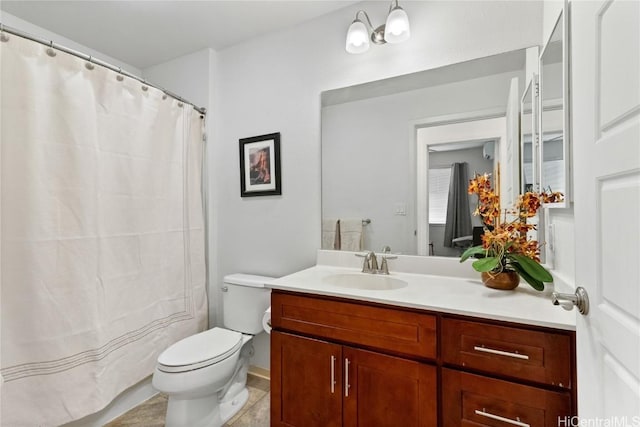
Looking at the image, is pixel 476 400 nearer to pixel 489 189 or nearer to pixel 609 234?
pixel 609 234

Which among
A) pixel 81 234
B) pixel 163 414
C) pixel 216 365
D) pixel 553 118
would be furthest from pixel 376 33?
pixel 163 414

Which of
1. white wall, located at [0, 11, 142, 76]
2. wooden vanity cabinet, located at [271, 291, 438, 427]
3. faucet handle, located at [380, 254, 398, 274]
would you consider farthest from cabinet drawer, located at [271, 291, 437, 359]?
white wall, located at [0, 11, 142, 76]

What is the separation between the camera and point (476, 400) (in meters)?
1.00

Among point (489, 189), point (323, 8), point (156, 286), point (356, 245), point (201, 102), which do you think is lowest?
point (156, 286)

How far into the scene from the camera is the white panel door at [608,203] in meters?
0.52

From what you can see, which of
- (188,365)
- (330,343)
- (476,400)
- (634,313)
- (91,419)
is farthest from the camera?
(91,419)

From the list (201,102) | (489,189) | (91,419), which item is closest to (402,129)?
(489,189)

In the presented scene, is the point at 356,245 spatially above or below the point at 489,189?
below

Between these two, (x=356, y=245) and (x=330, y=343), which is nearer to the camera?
(x=330, y=343)

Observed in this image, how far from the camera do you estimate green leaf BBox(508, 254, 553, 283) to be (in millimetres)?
1108

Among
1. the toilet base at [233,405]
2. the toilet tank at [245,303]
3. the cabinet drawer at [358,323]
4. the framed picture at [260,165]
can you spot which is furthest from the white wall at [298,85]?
the toilet base at [233,405]

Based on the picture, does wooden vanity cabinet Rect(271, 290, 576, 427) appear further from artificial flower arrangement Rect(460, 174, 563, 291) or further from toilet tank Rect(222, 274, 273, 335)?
toilet tank Rect(222, 274, 273, 335)

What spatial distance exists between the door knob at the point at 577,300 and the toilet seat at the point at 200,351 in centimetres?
151

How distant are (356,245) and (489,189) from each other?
771mm
